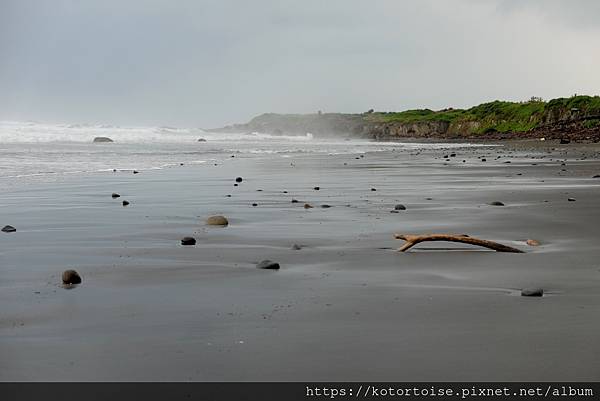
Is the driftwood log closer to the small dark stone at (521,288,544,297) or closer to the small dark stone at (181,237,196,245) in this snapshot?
the small dark stone at (521,288,544,297)

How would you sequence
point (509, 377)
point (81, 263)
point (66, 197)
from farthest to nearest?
point (66, 197)
point (81, 263)
point (509, 377)

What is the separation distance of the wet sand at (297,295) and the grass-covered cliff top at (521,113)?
53.3 m

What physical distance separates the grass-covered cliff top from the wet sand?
5330cm

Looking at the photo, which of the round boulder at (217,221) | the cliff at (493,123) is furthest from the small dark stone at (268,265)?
the cliff at (493,123)

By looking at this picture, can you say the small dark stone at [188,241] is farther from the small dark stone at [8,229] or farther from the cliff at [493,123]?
the cliff at [493,123]

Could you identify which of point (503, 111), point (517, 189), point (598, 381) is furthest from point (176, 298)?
point (503, 111)

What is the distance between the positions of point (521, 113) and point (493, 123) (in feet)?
11.4

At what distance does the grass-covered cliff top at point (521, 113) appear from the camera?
203ft

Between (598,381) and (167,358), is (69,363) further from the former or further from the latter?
(598,381)

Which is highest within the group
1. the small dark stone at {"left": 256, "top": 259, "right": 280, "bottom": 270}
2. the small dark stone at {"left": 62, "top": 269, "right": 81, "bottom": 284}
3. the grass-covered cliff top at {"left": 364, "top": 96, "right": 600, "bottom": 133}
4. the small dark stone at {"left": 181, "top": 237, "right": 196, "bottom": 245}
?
the grass-covered cliff top at {"left": 364, "top": 96, "right": 600, "bottom": 133}

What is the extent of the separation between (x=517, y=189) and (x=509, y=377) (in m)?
10.8

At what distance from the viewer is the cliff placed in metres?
55.5

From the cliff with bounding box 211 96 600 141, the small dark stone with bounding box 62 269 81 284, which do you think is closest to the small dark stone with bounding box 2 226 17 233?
the small dark stone with bounding box 62 269 81 284

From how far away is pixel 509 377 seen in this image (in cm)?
316
